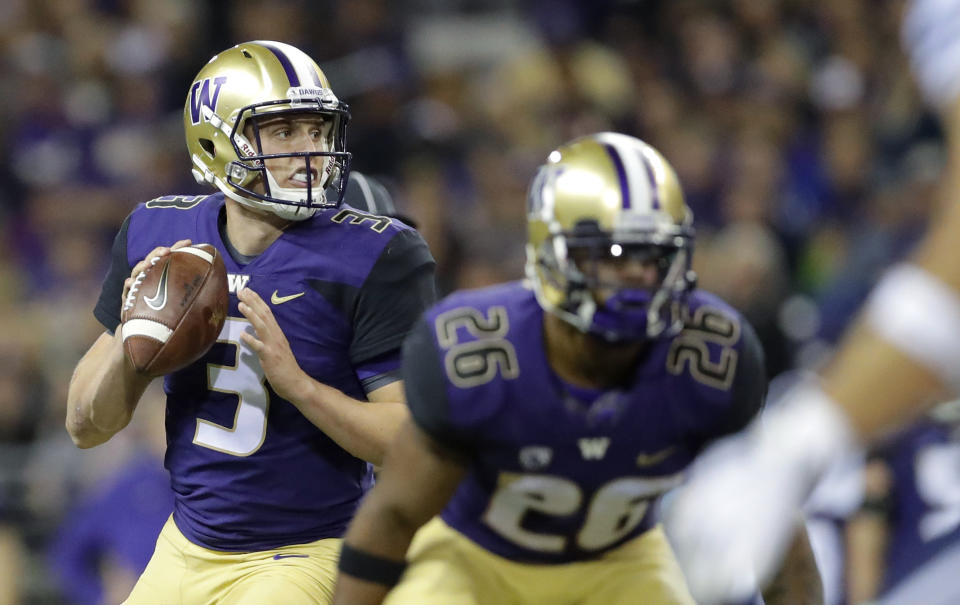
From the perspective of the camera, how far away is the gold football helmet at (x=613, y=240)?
2.34 m

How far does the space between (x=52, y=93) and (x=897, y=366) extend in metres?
6.97

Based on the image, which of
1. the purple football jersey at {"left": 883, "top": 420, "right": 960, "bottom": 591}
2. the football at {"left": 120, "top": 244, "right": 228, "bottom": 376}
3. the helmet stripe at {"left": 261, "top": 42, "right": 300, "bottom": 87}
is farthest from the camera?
the purple football jersey at {"left": 883, "top": 420, "right": 960, "bottom": 591}

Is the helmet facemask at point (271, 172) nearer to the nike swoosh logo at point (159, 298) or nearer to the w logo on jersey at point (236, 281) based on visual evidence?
the w logo on jersey at point (236, 281)

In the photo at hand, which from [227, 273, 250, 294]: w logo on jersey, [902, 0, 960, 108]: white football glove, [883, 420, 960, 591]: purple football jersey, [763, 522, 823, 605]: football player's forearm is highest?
[902, 0, 960, 108]: white football glove

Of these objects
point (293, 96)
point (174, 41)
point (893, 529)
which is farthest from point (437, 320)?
point (174, 41)

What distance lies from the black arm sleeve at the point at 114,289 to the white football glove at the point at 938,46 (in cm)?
206

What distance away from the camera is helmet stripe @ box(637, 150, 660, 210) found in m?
2.37

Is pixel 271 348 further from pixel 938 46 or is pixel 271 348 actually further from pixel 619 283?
pixel 938 46

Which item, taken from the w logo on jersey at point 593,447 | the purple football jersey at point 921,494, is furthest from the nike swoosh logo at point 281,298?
the purple football jersey at point 921,494

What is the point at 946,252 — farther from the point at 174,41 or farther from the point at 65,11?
the point at 65,11

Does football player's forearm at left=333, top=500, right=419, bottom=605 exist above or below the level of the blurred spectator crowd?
above

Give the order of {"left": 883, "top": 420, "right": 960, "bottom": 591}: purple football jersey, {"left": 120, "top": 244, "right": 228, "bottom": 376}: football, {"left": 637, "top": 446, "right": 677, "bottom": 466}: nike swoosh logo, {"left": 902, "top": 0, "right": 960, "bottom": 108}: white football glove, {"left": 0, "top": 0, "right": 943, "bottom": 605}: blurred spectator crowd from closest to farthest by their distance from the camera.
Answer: {"left": 902, "top": 0, "right": 960, "bottom": 108}: white football glove
{"left": 637, "top": 446, "right": 677, "bottom": 466}: nike swoosh logo
{"left": 120, "top": 244, "right": 228, "bottom": 376}: football
{"left": 883, "top": 420, "right": 960, "bottom": 591}: purple football jersey
{"left": 0, "top": 0, "right": 943, "bottom": 605}: blurred spectator crowd

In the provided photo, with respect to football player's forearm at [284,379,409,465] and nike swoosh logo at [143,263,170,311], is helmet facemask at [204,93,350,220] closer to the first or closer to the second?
nike swoosh logo at [143,263,170,311]

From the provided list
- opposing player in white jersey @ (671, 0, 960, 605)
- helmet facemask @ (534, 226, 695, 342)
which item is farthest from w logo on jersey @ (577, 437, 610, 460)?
opposing player in white jersey @ (671, 0, 960, 605)
